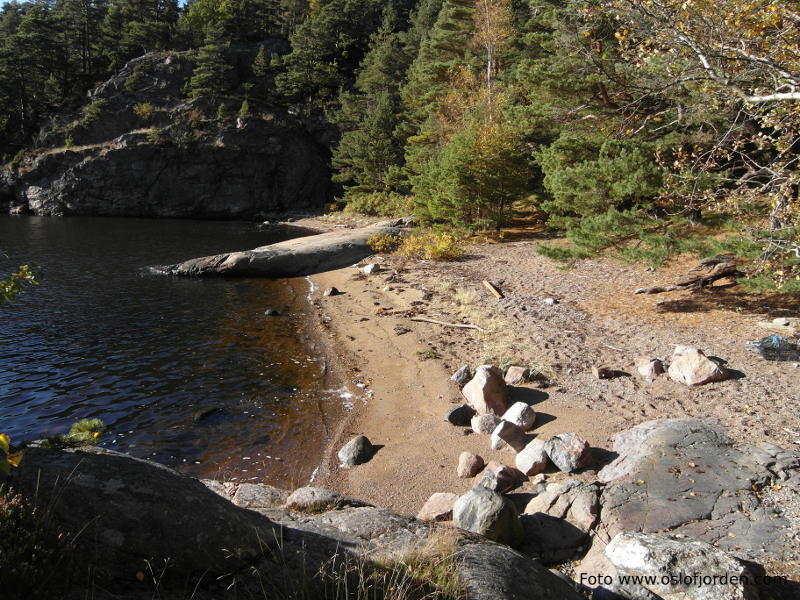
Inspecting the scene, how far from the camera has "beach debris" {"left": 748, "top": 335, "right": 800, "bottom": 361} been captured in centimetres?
884

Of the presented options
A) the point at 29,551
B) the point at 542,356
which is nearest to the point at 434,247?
the point at 542,356

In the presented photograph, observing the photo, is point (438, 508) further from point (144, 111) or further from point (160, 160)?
point (144, 111)

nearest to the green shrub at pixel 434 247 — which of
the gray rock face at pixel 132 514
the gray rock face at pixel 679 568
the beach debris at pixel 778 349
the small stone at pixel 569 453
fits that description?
the beach debris at pixel 778 349

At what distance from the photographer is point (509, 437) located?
800cm

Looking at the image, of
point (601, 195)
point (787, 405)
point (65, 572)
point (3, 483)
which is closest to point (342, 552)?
point (65, 572)

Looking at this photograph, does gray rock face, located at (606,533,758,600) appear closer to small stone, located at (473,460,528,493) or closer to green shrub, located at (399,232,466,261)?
small stone, located at (473,460,528,493)

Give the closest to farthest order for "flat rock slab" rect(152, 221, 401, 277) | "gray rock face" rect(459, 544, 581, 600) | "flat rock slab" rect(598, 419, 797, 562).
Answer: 1. "gray rock face" rect(459, 544, 581, 600)
2. "flat rock slab" rect(598, 419, 797, 562)
3. "flat rock slab" rect(152, 221, 401, 277)

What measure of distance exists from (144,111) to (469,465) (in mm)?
57575

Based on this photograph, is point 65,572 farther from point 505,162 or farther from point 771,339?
point 505,162

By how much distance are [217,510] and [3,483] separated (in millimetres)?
1363

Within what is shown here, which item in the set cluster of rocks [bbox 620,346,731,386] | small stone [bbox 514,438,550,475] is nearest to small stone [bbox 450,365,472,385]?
cluster of rocks [bbox 620,346,731,386]

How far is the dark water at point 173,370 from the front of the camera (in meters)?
9.16

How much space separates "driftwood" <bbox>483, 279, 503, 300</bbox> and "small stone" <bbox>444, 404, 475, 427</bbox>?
6649 millimetres

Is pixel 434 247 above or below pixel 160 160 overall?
below
